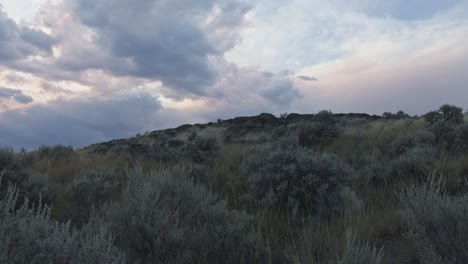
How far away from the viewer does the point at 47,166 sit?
1046 centimetres

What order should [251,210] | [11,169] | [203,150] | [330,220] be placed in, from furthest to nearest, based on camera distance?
[203,150]
[11,169]
[251,210]
[330,220]

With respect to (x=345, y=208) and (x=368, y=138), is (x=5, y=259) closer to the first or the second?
(x=345, y=208)

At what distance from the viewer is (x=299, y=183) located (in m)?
6.60

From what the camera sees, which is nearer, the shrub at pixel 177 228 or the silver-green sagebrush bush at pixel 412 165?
the shrub at pixel 177 228

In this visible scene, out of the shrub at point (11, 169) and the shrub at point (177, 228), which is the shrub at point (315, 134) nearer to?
the shrub at point (11, 169)

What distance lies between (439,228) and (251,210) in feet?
10.2

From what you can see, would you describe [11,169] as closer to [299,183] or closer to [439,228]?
[299,183]

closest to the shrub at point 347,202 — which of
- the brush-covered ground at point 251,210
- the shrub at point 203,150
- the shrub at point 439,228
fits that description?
the brush-covered ground at point 251,210

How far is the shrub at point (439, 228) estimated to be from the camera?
343 centimetres

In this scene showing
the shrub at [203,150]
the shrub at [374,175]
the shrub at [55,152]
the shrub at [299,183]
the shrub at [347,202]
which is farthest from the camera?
the shrub at [55,152]

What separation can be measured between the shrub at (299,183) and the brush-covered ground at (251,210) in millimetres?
18

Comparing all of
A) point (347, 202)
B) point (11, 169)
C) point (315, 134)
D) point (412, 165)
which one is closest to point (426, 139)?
point (315, 134)

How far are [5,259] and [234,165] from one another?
7728mm

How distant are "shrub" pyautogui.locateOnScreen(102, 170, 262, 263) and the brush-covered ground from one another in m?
0.01
